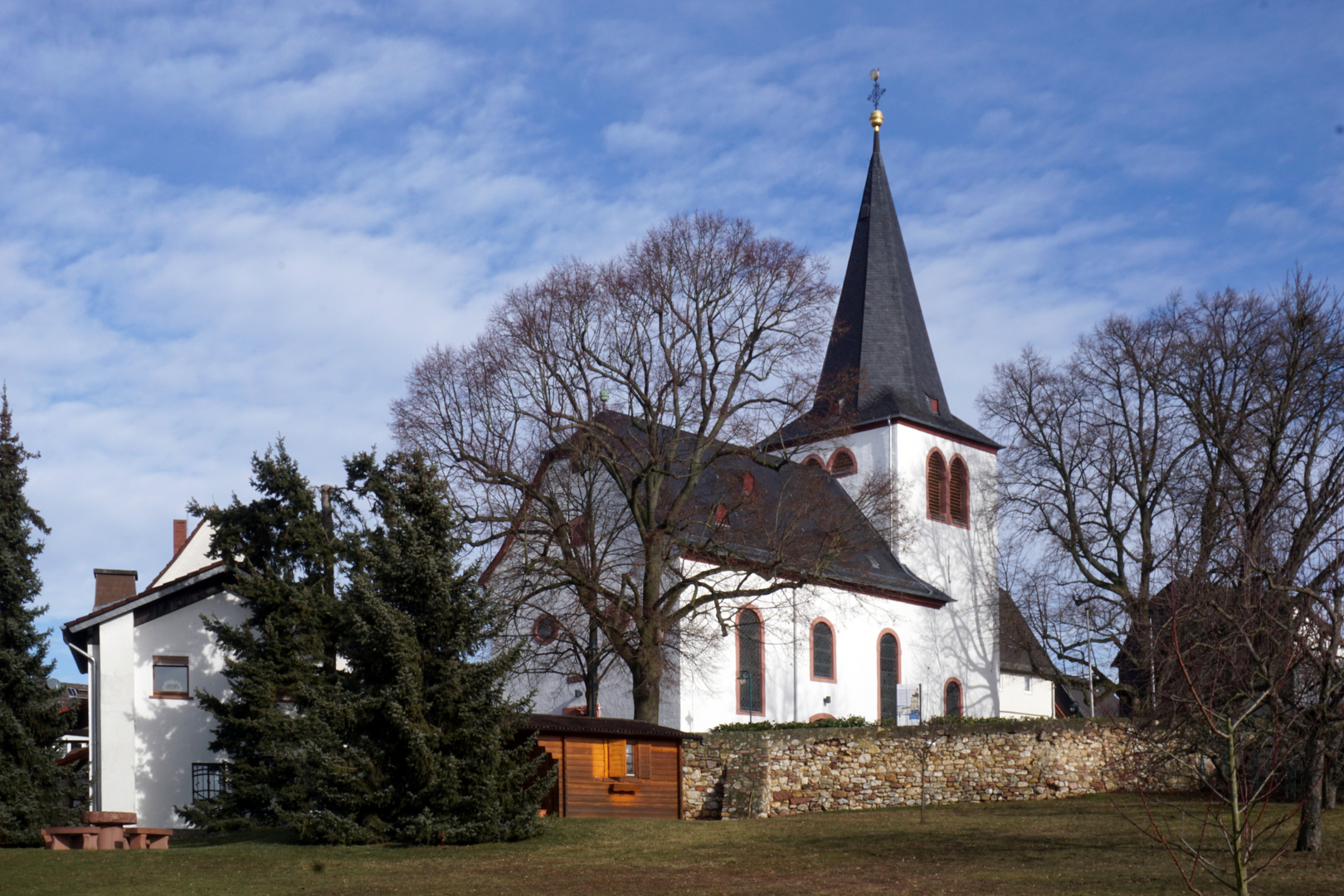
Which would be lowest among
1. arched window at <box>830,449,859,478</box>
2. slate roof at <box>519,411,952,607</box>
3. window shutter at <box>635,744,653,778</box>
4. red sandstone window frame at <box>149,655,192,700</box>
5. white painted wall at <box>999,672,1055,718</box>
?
white painted wall at <box>999,672,1055,718</box>

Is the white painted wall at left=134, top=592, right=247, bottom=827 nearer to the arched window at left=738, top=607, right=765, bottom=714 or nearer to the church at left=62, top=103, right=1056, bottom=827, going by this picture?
the church at left=62, top=103, right=1056, bottom=827

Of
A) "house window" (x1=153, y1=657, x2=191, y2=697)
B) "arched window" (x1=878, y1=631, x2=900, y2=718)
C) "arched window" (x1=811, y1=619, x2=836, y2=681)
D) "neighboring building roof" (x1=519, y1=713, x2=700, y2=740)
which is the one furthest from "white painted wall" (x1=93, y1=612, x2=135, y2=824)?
"arched window" (x1=878, y1=631, x2=900, y2=718)

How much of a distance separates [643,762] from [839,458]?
22.0 m

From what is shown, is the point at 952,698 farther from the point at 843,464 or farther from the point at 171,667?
the point at 171,667

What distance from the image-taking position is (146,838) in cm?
2102

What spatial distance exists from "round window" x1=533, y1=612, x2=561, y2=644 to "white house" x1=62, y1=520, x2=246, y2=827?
6908 millimetres

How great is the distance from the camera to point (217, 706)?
25.1 m

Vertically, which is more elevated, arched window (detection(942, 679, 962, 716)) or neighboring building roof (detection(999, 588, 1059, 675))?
neighboring building roof (detection(999, 588, 1059, 675))

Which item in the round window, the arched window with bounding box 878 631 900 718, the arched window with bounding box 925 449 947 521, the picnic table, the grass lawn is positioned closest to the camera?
the grass lawn

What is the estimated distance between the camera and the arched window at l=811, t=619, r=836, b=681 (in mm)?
38625

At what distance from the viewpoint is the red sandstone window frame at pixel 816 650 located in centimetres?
3828

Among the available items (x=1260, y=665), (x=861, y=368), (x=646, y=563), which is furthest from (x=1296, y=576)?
(x=861, y=368)

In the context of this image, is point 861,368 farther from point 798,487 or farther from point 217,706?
point 217,706

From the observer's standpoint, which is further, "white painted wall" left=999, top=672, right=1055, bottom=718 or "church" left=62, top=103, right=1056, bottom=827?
"white painted wall" left=999, top=672, right=1055, bottom=718
